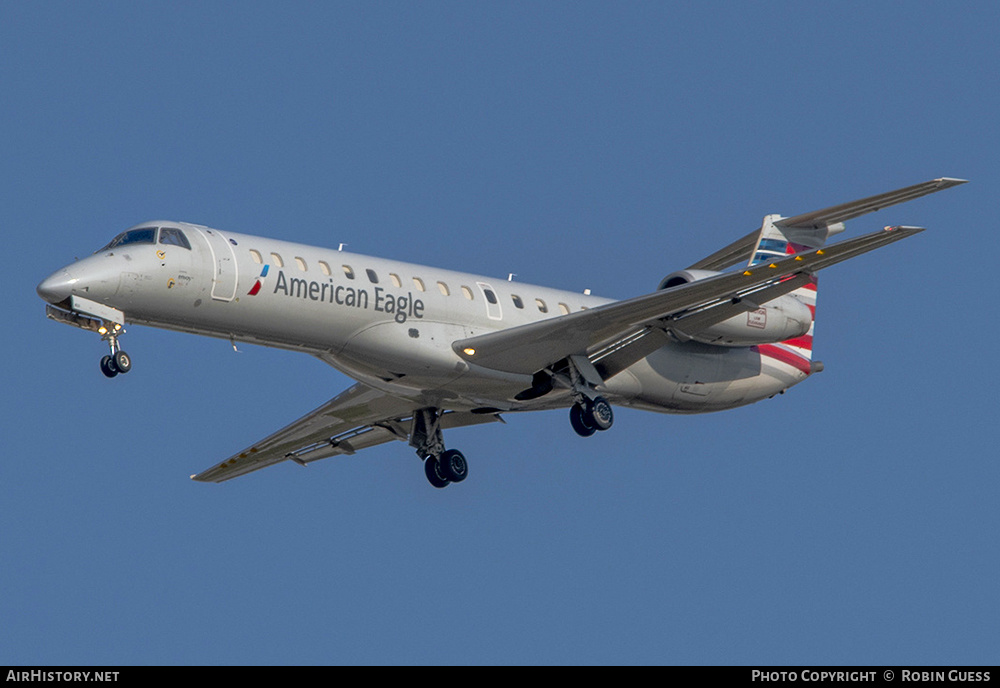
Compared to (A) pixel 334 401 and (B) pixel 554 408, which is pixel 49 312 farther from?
(B) pixel 554 408

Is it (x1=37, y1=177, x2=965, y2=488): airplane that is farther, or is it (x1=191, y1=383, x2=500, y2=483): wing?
(x1=191, y1=383, x2=500, y2=483): wing

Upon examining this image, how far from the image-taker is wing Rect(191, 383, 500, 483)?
29672mm

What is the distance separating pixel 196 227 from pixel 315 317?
2.33 m

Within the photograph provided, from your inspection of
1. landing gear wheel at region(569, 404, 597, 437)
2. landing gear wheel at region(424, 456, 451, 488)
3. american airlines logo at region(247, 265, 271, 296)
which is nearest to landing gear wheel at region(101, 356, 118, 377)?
american airlines logo at region(247, 265, 271, 296)

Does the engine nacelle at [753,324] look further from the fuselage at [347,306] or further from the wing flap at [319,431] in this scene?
the wing flap at [319,431]

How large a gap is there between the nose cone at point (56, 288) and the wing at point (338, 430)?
21.9ft

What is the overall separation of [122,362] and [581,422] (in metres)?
8.06

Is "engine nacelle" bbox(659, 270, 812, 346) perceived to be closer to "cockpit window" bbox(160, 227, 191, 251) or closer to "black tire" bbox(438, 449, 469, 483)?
"black tire" bbox(438, 449, 469, 483)

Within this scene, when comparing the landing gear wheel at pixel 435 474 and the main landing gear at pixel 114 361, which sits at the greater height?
the main landing gear at pixel 114 361

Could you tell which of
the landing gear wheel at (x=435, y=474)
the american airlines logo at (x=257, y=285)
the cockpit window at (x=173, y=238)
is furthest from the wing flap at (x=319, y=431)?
the cockpit window at (x=173, y=238)

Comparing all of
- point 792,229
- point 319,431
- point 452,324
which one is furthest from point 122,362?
point 792,229

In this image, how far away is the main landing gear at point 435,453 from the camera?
30.0 m

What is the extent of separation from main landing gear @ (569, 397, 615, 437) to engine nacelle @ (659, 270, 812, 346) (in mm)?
1915
